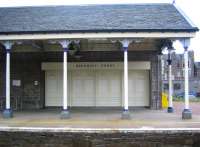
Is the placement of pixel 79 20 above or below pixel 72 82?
above

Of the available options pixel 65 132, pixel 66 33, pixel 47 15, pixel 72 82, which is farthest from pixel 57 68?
pixel 65 132

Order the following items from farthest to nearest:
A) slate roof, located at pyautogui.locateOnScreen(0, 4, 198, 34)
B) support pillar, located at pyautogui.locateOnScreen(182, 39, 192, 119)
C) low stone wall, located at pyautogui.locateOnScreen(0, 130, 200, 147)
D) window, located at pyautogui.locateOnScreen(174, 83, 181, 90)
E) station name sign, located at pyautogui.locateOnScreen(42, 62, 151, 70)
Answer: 1. window, located at pyautogui.locateOnScreen(174, 83, 181, 90)
2. station name sign, located at pyautogui.locateOnScreen(42, 62, 151, 70)
3. slate roof, located at pyautogui.locateOnScreen(0, 4, 198, 34)
4. support pillar, located at pyautogui.locateOnScreen(182, 39, 192, 119)
5. low stone wall, located at pyautogui.locateOnScreen(0, 130, 200, 147)

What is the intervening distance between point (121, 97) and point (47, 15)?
5.41 m

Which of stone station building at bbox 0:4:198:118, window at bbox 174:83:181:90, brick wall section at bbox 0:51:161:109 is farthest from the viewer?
window at bbox 174:83:181:90

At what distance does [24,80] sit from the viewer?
22688 millimetres

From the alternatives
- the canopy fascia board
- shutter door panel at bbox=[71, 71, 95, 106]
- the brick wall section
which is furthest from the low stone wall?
shutter door panel at bbox=[71, 71, 95, 106]

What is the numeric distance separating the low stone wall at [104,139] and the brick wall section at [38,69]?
32.1 feet

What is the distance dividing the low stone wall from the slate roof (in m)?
5.90

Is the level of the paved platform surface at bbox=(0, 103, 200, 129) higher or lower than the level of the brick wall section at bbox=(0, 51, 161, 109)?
lower

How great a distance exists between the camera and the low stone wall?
41.2ft

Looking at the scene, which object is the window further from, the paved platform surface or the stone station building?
the paved platform surface

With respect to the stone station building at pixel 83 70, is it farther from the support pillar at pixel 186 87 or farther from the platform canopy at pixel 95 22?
the support pillar at pixel 186 87

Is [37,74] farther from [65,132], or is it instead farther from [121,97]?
[65,132]

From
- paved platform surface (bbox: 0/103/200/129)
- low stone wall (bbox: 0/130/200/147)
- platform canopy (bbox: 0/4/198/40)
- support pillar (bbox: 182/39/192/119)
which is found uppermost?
platform canopy (bbox: 0/4/198/40)
